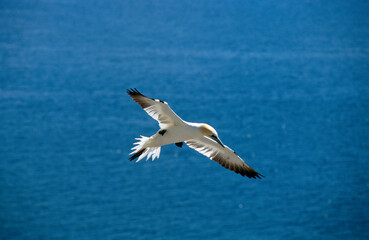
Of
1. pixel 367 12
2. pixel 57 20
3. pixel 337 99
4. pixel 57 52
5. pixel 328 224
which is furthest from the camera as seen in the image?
pixel 367 12

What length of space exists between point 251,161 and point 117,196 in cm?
325

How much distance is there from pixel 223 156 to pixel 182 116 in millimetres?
8934

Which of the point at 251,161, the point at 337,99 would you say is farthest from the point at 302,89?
the point at 251,161

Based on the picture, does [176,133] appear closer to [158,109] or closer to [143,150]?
[158,109]

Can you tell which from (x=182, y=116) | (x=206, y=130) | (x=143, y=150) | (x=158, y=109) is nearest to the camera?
(x=206, y=130)

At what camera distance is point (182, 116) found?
13992 millimetres

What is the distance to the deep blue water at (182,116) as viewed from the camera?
11344 millimetres

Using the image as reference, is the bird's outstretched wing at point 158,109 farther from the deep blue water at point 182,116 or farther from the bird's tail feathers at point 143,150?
the deep blue water at point 182,116

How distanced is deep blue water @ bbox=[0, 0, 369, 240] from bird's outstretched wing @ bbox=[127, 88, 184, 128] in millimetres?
6585

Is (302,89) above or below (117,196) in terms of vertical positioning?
above

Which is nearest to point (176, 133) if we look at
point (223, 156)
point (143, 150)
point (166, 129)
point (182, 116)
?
point (166, 129)

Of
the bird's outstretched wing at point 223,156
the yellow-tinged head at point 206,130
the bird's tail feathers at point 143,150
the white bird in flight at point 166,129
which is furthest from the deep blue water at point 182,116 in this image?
the yellow-tinged head at point 206,130

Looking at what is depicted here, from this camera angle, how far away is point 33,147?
1330 cm

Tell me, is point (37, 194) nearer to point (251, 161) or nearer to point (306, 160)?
point (251, 161)
